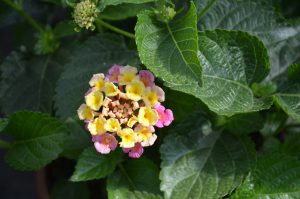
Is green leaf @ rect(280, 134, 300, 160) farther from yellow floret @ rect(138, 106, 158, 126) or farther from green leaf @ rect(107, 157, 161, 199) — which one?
yellow floret @ rect(138, 106, 158, 126)

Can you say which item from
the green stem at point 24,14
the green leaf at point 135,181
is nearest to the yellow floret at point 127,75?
the green leaf at point 135,181

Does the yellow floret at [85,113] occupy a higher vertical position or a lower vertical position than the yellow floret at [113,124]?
higher

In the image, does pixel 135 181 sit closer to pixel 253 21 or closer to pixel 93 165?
pixel 93 165

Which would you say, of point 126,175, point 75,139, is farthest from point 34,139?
point 126,175

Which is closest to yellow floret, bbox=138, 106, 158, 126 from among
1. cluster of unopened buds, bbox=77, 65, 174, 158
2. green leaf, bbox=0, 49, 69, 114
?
cluster of unopened buds, bbox=77, 65, 174, 158

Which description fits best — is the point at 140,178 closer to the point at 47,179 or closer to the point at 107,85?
the point at 107,85

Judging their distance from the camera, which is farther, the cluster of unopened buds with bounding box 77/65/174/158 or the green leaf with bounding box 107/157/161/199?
the green leaf with bounding box 107/157/161/199

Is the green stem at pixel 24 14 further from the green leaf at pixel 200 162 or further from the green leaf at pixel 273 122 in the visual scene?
the green leaf at pixel 273 122
